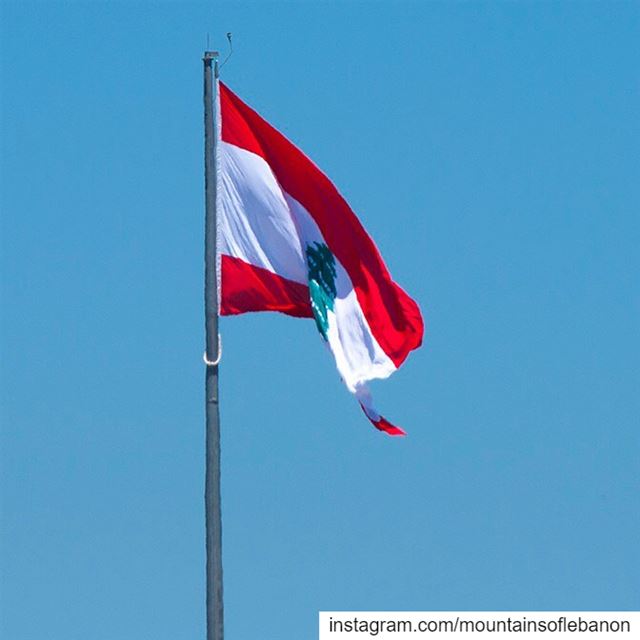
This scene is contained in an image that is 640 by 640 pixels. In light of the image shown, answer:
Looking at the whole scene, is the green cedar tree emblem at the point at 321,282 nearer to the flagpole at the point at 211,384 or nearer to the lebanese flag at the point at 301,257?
the lebanese flag at the point at 301,257

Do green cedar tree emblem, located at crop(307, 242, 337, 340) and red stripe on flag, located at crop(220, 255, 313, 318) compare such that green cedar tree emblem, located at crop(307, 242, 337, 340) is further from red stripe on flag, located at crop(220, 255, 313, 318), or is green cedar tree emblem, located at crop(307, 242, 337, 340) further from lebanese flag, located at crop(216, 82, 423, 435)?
red stripe on flag, located at crop(220, 255, 313, 318)

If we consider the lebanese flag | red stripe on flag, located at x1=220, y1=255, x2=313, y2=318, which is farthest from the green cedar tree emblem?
red stripe on flag, located at x1=220, y1=255, x2=313, y2=318

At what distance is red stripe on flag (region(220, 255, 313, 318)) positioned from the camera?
28906 mm

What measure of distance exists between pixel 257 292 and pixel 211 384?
2185 mm

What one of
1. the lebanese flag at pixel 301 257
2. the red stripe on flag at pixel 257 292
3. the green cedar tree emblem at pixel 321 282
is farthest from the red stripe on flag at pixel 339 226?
the red stripe on flag at pixel 257 292

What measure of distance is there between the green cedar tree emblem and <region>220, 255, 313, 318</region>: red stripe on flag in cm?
16

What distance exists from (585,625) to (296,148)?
10.6m

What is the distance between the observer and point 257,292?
96.6 ft

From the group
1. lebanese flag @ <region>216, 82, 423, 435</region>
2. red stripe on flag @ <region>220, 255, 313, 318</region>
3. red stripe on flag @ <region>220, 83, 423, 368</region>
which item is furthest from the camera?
red stripe on flag @ <region>220, 83, 423, 368</region>

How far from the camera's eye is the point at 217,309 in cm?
2844

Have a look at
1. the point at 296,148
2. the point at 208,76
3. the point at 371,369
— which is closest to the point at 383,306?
the point at 371,369

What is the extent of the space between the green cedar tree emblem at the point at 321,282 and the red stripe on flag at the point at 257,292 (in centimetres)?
16

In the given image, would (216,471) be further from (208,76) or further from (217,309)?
(208,76)

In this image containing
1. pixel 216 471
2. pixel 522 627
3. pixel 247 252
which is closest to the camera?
pixel 216 471
